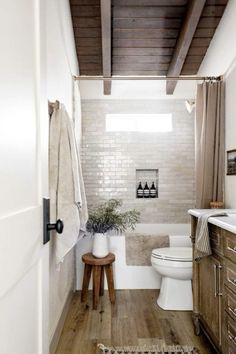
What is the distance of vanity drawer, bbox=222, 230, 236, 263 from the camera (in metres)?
1.58

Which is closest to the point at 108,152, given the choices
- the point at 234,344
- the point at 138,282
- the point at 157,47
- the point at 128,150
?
the point at 128,150

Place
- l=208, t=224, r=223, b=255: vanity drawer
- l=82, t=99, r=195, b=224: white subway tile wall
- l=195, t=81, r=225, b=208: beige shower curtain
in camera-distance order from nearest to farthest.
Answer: l=208, t=224, r=223, b=255: vanity drawer → l=195, t=81, r=225, b=208: beige shower curtain → l=82, t=99, r=195, b=224: white subway tile wall

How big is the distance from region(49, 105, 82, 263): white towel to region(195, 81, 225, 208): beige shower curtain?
1.45 meters

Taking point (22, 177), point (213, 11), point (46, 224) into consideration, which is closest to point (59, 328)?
point (46, 224)

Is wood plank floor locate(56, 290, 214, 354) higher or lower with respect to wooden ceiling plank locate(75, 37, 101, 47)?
lower

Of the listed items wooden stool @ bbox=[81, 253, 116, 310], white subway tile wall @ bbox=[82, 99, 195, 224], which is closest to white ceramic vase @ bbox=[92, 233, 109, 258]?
wooden stool @ bbox=[81, 253, 116, 310]

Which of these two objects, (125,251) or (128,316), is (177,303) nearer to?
(128,316)

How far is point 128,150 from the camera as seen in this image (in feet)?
14.7

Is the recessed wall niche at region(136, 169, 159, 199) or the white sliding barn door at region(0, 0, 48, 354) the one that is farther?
the recessed wall niche at region(136, 169, 159, 199)

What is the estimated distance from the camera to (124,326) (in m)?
2.34

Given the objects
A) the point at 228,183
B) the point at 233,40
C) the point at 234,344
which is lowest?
the point at 234,344

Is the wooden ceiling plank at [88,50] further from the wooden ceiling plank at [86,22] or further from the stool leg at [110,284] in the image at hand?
the stool leg at [110,284]

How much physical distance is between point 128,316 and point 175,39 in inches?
115

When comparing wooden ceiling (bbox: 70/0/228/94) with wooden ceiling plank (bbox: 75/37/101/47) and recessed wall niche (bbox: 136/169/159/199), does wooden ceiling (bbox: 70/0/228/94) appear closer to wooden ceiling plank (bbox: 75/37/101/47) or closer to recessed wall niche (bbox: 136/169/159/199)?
wooden ceiling plank (bbox: 75/37/101/47)
